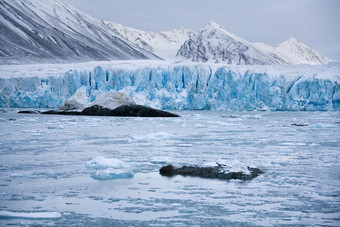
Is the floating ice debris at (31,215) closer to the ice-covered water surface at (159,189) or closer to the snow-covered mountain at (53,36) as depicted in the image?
the ice-covered water surface at (159,189)

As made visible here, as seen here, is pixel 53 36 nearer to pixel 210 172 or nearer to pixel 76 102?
pixel 76 102

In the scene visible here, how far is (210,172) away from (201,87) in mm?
25144

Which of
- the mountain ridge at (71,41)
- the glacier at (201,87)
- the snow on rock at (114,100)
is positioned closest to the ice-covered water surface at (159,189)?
the snow on rock at (114,100)

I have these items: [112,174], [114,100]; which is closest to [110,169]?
[112,174]

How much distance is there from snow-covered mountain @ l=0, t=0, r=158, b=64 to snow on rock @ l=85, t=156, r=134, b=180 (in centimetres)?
7186

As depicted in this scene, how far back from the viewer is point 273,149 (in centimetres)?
980

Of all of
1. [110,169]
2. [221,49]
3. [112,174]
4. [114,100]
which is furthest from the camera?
[221,49]

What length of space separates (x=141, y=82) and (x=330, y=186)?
2613cm

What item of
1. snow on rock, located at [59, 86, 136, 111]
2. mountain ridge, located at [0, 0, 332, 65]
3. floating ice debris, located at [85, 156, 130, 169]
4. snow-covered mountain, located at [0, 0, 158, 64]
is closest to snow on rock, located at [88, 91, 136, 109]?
snow on rock, located at [59, 86, 136, 111]

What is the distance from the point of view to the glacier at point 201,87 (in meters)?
30.2

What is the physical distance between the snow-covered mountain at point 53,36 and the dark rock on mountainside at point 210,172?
72.6m

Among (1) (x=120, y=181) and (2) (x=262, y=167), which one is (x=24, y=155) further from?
(2) (x=262, y=167)

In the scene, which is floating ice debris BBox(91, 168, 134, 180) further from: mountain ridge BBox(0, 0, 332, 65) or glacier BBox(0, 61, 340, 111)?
mountain ridge BBox(0, 0, 332, 65)

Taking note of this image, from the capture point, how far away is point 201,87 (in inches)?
1238
